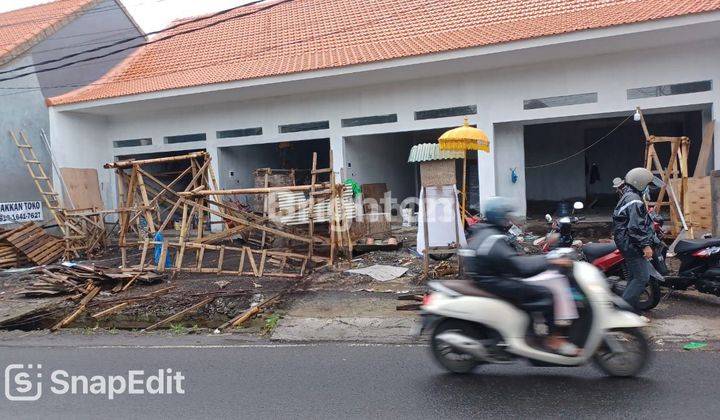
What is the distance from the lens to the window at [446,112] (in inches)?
592

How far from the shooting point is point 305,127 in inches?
674

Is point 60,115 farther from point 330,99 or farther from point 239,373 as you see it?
point 239,373

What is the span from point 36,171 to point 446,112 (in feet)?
43.6

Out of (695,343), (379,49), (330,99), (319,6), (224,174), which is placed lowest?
(695,343)

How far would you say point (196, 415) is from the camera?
4.22 metres

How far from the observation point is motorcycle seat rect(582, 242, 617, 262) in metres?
7.17

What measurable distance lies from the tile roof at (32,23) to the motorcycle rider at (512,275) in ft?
56.8

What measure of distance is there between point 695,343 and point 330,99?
41.3 ft

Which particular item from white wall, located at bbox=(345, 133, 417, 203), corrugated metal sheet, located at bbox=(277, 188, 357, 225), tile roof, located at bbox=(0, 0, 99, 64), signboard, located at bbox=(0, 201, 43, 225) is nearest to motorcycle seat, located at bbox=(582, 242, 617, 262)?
corrugated metal sheet, located at bbox=(277, 188, 357, 225)

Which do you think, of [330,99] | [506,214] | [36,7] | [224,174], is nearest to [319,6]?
[330,99]

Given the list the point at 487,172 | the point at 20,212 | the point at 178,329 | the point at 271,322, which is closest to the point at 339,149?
the point at 487,172

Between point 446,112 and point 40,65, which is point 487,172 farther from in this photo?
point 40,65

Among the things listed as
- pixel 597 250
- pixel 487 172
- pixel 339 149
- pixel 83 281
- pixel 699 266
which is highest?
pixel 339 149

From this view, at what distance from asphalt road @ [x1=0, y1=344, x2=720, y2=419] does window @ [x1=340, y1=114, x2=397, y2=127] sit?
10982mm
